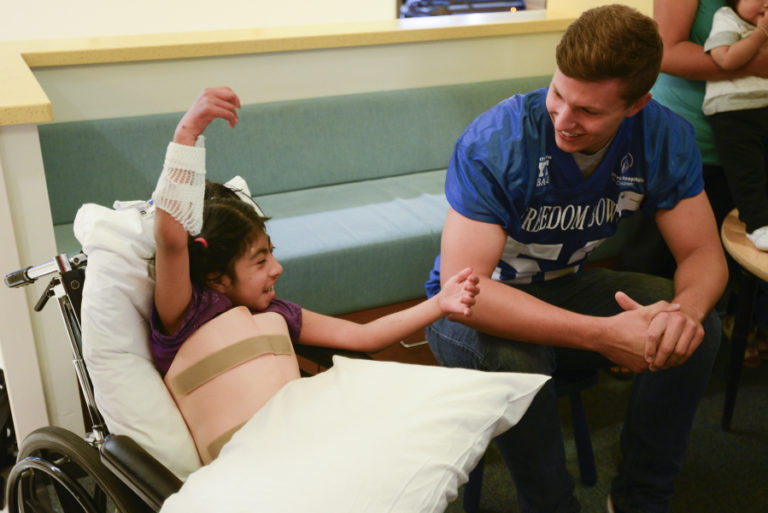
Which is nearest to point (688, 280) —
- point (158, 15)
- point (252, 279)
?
point (252, 279)

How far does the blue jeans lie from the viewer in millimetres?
1533

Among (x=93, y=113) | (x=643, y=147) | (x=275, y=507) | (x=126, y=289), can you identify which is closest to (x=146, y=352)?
(x=126, y=289)

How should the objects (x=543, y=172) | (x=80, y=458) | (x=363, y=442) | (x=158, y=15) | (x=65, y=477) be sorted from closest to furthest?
(x=363, y=442) < (x=80, y=458) < (x=65, y=477) < (x=543, y=172) < (x=158, y=15)

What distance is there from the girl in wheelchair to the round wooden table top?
734 millimetres

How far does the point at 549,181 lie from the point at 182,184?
78 centimetres

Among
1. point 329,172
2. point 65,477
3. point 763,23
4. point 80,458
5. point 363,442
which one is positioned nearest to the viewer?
point 363,442

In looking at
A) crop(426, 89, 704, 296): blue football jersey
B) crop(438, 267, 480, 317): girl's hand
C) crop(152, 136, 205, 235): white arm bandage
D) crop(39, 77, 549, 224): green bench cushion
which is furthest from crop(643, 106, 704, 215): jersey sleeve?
crop(39, 77, 549, 224): green bench cushion

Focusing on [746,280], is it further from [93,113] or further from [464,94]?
[93,113]

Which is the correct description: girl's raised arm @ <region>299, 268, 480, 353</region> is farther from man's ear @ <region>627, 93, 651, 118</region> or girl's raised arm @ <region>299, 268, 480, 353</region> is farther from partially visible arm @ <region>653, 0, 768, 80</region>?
partially visible arm @ <region>653, 0, 768, 80</region>

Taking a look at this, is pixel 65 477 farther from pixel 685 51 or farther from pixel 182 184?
pixel 685 51

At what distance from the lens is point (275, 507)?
38.8 inches

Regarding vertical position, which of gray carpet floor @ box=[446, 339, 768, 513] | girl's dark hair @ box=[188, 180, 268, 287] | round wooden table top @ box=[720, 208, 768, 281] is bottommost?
gray carpet floor @ box=[446, 339, 768, 513]

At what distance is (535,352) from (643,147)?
1.60 ft

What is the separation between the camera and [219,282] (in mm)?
1401
